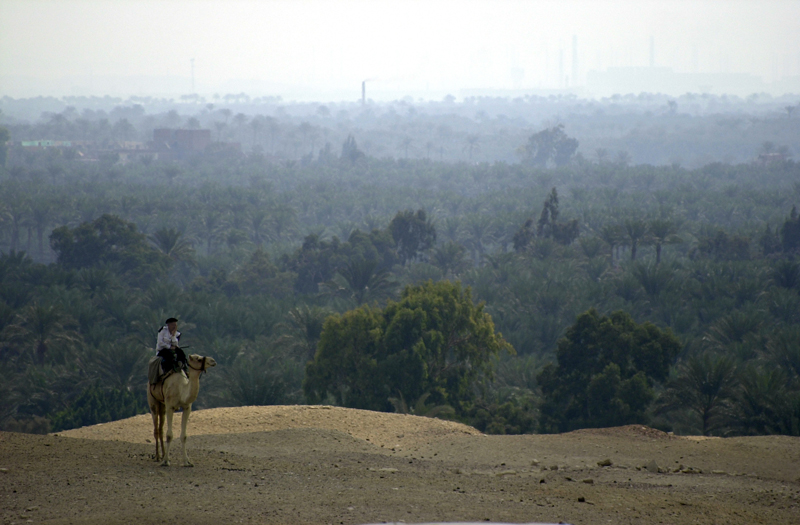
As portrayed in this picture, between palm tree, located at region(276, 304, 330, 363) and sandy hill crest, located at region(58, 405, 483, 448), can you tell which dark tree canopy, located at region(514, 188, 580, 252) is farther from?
sandy hill crest, located at region(58, 405, 483, 448)

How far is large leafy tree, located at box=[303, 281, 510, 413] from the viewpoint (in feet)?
87.4

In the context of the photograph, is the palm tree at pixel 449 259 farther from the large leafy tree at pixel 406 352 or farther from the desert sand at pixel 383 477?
the desert sand at pixel 383 477

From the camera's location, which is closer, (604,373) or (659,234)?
(604,373)

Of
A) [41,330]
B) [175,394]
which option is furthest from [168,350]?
[41,330]

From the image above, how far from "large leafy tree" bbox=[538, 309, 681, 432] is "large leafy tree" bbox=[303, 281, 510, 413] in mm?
3055

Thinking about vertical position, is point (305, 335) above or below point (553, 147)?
below

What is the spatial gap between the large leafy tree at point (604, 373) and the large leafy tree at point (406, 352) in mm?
3055

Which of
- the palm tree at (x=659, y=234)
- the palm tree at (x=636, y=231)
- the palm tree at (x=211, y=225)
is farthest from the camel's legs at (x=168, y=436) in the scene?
the palm tree at (x=211, y=225)

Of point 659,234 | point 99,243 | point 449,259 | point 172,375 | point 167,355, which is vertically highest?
point 167,355

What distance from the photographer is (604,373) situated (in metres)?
25.1

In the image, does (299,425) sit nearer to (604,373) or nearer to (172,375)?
(172,375)

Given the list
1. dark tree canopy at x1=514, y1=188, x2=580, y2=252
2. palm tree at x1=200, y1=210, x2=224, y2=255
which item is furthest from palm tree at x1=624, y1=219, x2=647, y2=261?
palm tree at x1=200, y1=210, x2=224, y2=255

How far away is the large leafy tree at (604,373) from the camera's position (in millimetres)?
24641

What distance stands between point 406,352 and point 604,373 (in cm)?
701
